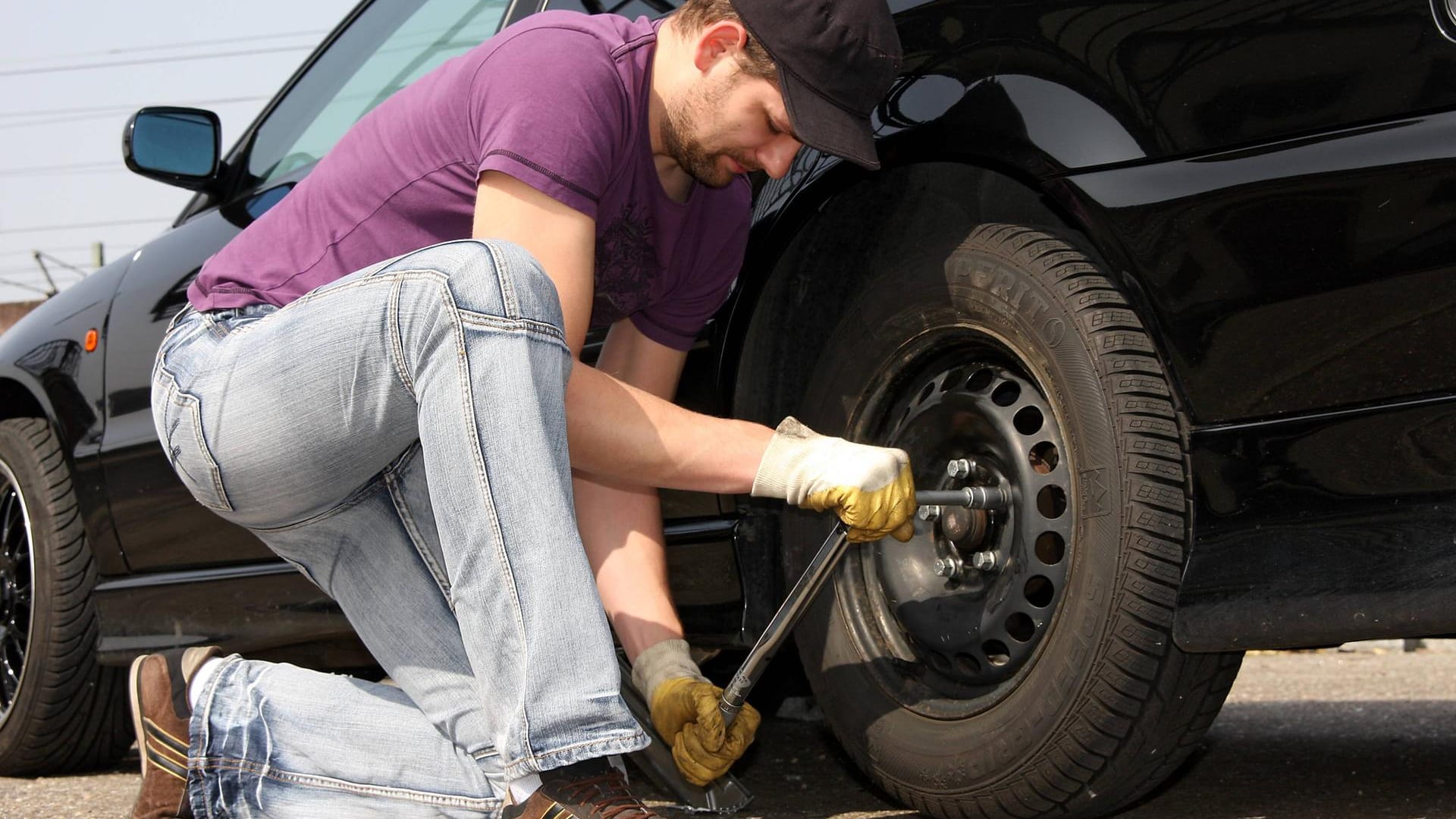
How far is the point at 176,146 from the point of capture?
9.67ft

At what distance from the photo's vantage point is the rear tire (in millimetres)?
3086

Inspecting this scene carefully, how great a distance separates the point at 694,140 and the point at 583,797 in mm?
861

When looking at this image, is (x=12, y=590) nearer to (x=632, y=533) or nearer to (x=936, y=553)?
(x=632, y=533)

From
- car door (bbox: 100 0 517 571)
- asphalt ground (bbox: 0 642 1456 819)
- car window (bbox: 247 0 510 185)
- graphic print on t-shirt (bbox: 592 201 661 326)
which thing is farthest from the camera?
car door (bbox: 100 0 517 571)

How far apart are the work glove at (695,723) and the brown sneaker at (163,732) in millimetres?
652

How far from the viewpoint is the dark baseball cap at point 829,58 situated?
5.59 ft

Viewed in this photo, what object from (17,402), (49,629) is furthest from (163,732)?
(17,402)

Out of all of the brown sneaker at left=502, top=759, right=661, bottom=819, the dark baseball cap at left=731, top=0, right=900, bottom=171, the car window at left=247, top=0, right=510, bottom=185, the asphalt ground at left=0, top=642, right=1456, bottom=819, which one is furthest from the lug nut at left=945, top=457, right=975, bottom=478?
the car window at left=247, top=0, right=510, bottom=185

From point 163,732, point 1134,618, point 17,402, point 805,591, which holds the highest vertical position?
point 1134,618

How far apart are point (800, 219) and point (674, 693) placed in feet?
2.40

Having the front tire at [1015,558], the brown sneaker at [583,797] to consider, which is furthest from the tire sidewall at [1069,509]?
the brown sneaker at [583,797]

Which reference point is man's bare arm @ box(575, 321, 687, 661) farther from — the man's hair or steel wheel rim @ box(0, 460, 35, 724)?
steel wheel rim @ box(0, 460, 35, 724)

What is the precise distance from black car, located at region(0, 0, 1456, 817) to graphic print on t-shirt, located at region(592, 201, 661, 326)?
0.16 meters

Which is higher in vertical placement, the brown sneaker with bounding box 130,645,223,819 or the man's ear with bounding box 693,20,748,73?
the man's ear with bounding box 693,20,748,73
